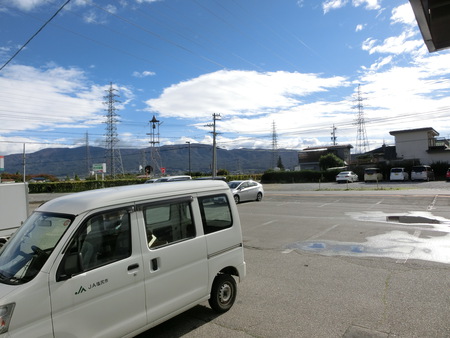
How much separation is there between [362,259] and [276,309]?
350 cm

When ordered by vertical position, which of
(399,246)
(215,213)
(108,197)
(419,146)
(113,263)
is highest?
(419,146)

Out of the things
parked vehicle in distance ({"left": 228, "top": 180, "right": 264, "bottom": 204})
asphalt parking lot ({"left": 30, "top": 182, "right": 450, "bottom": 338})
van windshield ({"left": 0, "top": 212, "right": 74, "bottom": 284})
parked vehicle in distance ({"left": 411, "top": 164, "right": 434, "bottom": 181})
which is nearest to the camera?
van windshield ({"left": 0, "top": 212, "right": 74, "bottom": 284})

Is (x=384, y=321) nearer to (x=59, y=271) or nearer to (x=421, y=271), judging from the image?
(x=421, y=271)

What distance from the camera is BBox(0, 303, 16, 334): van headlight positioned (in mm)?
2676

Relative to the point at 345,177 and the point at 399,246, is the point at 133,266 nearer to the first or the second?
the point at 399,246

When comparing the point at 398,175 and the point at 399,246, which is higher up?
the point at 398,175

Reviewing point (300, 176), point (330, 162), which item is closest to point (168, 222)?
point (300, 176)

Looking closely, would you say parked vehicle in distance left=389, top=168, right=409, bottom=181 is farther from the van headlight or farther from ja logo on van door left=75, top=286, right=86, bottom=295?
the van headlight

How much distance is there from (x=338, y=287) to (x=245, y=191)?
55.1ft

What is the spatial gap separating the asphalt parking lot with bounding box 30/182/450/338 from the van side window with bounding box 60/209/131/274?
1.38m

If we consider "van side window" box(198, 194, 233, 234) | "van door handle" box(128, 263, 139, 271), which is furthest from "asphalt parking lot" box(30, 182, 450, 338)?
"van side window" box(198, 194, 233, 234)

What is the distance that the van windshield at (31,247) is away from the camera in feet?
10.1

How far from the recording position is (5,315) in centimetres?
270

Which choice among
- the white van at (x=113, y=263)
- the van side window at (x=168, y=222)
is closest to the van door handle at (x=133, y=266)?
the white van at (x=113, y=263)
